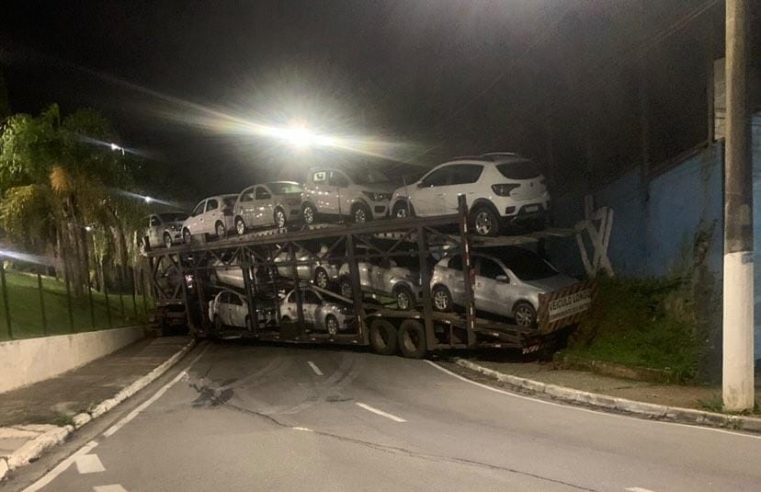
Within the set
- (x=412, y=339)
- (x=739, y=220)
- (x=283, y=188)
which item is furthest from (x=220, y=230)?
(x=739, y=220)

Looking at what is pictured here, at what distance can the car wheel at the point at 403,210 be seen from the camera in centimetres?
1638

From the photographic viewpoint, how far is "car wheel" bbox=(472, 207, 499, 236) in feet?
47.3

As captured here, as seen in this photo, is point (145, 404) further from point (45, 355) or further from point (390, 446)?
point (390, 446)

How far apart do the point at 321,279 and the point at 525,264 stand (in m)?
6.25

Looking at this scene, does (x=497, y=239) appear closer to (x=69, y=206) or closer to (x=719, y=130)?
(x=719, y=130)

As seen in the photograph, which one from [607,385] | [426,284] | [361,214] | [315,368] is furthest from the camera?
[361,214]

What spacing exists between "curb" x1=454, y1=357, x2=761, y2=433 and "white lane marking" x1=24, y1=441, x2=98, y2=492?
7.09 m

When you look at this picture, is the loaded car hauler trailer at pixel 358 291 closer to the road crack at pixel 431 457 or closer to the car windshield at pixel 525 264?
the car windshield at pixel 525 264

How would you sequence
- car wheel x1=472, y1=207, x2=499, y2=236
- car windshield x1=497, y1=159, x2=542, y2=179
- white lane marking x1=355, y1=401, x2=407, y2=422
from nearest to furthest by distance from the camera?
white lane marking x1=355, y1=401, x2=407, y2=422, car wheel x1=472, y1=207, x2=499, y2=236, car windshield x1=497, y1=159, x2=542, y2=179

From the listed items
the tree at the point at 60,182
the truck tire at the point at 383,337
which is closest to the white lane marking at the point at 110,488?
the truck tire at the point at 383,337

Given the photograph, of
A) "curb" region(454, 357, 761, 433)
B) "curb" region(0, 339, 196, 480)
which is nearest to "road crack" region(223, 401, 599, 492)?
"curb" region(0, 339, 196, 480)

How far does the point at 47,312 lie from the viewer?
19516mm

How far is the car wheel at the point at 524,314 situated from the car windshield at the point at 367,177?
6214mm

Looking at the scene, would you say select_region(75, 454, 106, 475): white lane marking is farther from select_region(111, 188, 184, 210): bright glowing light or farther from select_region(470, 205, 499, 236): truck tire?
select_region(111, 188, 184, 210): bright glowing light
